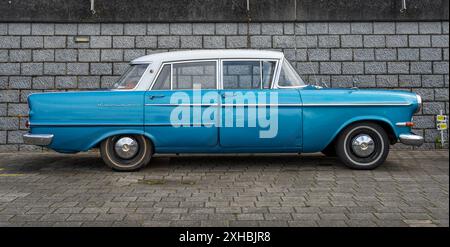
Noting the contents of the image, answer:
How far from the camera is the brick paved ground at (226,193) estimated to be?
14.8ft

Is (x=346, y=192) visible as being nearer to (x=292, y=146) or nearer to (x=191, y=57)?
(x=292, y=146)

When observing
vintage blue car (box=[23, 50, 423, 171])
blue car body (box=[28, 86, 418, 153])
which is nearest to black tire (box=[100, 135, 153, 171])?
vintage blue car (box=[23, 50, 423, 171])

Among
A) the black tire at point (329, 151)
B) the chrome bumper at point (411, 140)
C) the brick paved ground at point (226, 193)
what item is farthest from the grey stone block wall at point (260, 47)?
the chrome bumper at point (411, 140)

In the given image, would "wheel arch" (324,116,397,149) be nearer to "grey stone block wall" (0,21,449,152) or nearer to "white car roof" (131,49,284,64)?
"white car roof" (131,49,284,64)

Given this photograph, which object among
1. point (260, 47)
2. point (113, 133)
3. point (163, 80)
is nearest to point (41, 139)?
point (113, 133)

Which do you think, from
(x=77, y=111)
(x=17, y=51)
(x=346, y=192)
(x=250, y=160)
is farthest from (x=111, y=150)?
(x=17, y=51)

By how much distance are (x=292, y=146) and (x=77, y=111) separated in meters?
3.14

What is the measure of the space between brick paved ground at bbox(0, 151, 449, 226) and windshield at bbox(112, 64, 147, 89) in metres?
1.30

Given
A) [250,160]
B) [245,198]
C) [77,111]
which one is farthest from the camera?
[250,160]

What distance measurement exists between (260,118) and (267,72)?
76cm

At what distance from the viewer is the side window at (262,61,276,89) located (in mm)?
7062

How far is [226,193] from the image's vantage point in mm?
5629

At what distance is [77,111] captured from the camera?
679 cm

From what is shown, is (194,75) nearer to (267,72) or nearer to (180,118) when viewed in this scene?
(180,118)
